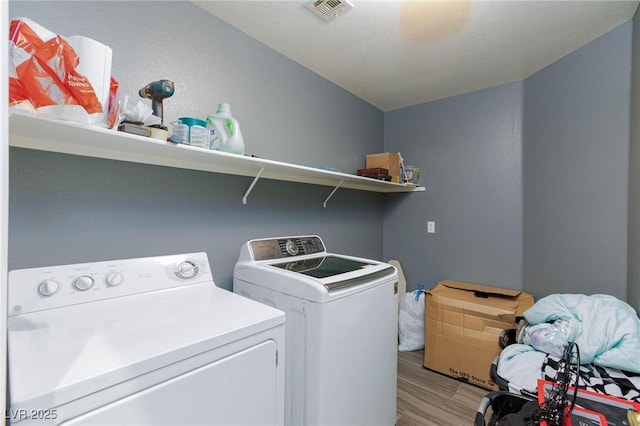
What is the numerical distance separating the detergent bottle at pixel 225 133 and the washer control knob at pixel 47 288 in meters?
0.84

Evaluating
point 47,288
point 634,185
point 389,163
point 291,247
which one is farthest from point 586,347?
point 47,288

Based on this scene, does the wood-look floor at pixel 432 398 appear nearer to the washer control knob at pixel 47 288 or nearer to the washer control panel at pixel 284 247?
the washer control panel at pixel 284 247

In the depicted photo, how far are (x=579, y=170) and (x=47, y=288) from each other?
118 inches

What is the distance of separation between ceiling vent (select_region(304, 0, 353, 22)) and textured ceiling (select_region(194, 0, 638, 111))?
0.15ft

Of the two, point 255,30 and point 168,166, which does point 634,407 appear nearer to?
point 168,166

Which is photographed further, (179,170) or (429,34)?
(429,34)

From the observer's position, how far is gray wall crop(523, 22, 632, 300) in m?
1.79

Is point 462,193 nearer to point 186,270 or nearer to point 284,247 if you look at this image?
point 284,247

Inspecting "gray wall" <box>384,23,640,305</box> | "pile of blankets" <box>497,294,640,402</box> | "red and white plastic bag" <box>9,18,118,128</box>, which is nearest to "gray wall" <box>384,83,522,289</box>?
"gray wall" <box>384,23,640,305</box>

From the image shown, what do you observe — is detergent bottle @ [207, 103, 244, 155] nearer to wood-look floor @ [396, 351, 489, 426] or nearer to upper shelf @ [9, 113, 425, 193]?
upper shelf @ [9, 113, 425, 193]

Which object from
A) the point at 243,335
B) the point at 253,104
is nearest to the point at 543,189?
the point at 253,104

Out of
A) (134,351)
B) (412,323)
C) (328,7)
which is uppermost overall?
(328,7)

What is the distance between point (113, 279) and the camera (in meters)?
1.16

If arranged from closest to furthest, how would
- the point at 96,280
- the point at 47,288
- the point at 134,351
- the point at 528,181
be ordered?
the point at 134,351
the point at 47,288
the point at 96,280
the point at 528,181
